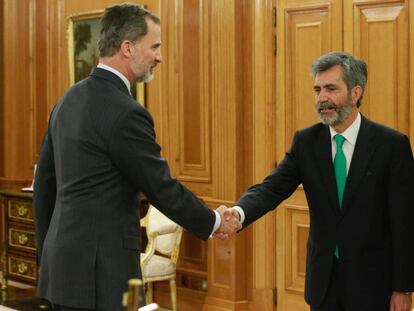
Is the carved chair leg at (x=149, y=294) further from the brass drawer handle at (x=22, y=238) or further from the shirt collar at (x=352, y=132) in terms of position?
the shirt collar at (x=352, y=132)

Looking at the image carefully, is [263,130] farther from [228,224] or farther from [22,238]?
[22,238]

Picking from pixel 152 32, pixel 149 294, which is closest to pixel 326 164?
pixel 152 32

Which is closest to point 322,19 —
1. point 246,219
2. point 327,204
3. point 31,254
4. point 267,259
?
point 267,259

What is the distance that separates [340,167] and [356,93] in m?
0.32

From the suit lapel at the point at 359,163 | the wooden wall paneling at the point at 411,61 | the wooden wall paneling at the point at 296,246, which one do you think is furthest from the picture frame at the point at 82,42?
the suit lapel at the point at 359,163

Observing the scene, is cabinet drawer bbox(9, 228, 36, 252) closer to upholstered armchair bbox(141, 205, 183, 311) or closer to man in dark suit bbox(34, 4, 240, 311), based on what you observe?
upholstered armchair bbox(141, 205, 183, 311)

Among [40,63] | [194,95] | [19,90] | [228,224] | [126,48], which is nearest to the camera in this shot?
[126,48]

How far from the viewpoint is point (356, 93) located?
10.5 feet

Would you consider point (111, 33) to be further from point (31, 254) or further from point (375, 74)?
point (31, 254)

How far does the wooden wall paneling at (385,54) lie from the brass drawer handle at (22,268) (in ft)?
11.1

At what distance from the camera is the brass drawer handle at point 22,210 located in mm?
6730

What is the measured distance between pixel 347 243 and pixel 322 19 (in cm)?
250

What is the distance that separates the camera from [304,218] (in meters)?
5.34

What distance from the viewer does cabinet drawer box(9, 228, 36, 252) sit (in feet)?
22.1
